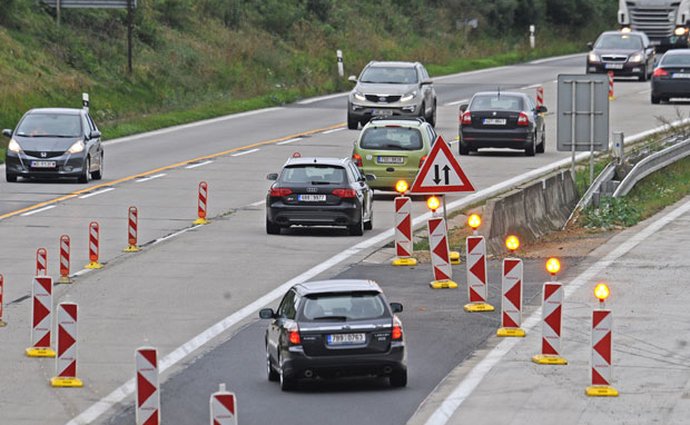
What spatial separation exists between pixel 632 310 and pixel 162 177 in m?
17.9

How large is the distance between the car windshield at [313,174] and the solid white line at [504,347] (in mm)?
4903

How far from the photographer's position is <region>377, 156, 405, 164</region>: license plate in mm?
35531

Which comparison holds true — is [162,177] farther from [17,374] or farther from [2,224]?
[17,374]

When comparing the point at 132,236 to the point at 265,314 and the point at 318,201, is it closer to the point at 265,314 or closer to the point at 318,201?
the point at 318,201

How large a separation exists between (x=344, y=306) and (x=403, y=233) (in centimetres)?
939

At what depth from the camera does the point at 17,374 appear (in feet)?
59.8

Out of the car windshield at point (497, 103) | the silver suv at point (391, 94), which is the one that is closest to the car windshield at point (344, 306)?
the car windshield at point (497, 103)

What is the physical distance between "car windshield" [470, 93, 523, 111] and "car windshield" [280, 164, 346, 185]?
12.8m

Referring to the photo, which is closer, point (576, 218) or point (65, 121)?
point (576, 218)

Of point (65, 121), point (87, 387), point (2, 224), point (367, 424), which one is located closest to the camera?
point (367, 424)

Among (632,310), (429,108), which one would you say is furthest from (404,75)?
(632,310)

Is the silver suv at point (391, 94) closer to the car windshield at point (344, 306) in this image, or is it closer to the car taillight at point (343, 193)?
the car taillight at point (343, 193)

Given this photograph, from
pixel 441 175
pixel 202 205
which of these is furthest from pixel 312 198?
pixel 441 175

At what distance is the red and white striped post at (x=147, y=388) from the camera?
15.1 m
